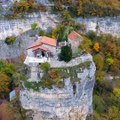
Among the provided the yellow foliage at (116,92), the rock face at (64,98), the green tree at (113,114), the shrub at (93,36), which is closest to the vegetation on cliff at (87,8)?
the shrub at (93,36)

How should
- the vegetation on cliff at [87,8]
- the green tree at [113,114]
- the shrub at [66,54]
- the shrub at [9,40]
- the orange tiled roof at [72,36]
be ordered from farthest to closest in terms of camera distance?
the vegetation on cliff at [87,8]
the shrub at [9,40]
the orange tiled roof at [72,36]
the green tree at [113,114]
the shrub at [66,54]

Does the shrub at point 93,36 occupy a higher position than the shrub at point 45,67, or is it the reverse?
the shrub at point 45,67

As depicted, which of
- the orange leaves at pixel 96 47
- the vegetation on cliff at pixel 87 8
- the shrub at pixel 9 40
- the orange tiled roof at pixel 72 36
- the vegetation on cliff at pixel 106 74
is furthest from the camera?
the vegetation on cliff at pixel 87 8

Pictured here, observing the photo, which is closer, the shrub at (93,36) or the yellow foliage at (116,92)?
the yellow foliage at (116,92)

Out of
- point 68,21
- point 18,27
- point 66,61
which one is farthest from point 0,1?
point 66,61

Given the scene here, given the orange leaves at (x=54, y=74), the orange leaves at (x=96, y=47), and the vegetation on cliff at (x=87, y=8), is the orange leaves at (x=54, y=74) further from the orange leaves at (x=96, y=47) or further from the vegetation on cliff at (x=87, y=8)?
the vegetation on cliff at (x=87, y=8)

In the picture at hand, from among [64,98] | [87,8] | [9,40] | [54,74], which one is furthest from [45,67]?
[87,8]

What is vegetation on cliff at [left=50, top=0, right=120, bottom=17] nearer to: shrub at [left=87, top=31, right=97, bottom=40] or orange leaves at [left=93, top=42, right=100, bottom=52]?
shrub at [left=87, top=31, right=97, bottom=40]

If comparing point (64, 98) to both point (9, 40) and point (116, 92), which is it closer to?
point (116, 92)
